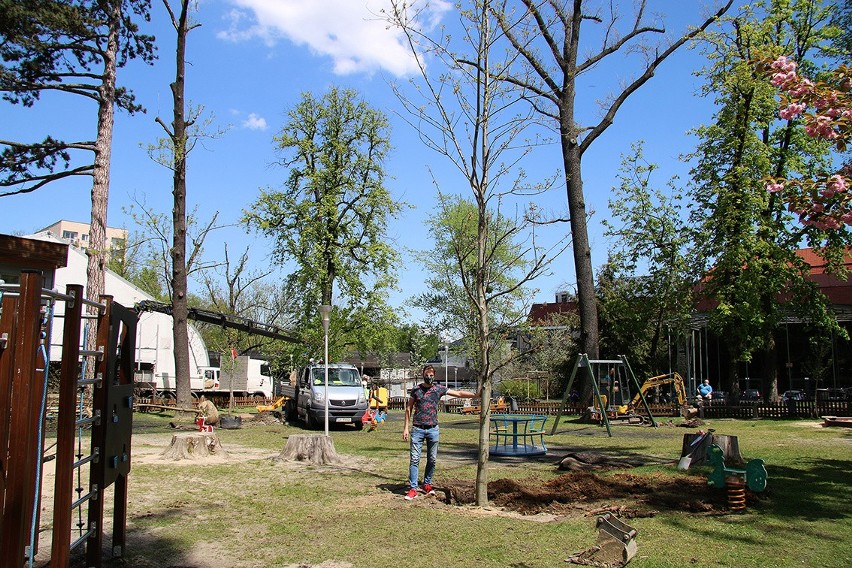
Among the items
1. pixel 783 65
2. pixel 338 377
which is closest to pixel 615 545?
pixel 783 65

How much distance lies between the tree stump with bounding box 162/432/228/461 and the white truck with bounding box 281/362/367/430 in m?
7.63

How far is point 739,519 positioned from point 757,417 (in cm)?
2027

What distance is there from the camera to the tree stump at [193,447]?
45.6 ft

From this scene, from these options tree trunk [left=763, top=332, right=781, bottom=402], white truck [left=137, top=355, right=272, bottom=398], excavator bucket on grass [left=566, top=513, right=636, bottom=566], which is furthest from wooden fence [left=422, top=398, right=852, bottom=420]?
white truck [left=137, top=355, right=272, bottom=398]

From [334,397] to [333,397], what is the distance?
44 millimetres

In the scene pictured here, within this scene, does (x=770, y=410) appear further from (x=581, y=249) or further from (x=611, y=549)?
(x=611, y=549)

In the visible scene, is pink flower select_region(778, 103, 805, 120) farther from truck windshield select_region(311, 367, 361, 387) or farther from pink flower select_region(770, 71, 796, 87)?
truck windshield select_region(311, 367, 361, 387)

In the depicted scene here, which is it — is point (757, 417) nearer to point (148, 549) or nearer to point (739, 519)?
point (739, 519)

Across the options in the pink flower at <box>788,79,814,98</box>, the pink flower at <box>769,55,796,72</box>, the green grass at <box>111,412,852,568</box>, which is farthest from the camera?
the pink flower at <box>769,55,796,72</box>

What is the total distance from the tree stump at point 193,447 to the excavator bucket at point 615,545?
1007 cm

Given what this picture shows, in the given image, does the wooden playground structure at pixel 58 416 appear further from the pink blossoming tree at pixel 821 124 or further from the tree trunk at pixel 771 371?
the tree trunk at pixel 771 371

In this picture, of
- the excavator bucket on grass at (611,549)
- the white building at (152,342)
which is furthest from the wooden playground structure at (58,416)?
the white building at (152,342)

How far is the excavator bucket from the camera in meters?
5.92

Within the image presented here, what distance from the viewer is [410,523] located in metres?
7.82
